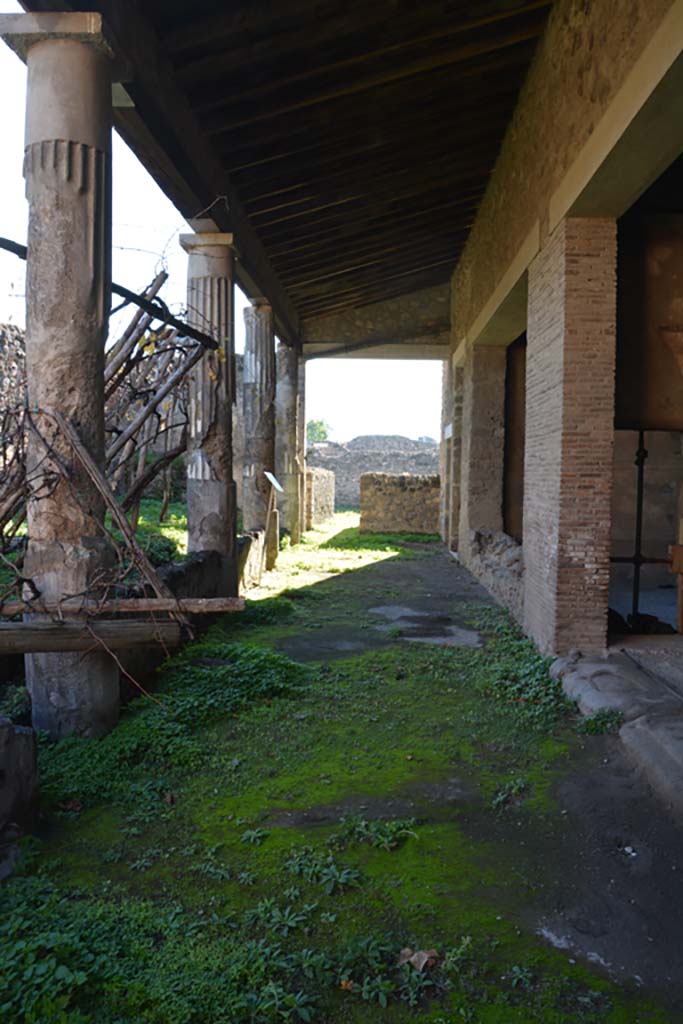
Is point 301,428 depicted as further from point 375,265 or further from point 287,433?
point 375,265

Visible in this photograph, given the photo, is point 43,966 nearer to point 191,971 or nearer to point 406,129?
point 191,971

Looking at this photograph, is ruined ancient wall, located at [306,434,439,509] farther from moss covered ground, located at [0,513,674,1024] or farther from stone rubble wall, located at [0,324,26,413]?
moss covered ground, located at [0,513,674,1024]

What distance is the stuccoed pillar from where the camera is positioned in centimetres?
1085

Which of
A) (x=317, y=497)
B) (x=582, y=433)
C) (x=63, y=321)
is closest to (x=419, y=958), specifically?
(x=63, y=321)

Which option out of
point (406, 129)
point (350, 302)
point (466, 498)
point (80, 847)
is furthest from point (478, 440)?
point (80, 847)

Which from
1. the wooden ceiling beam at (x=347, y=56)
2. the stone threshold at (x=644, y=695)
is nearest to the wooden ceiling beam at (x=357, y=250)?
the wooden ceiling beam at (x=347, y=56)

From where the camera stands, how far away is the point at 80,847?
3.04 m

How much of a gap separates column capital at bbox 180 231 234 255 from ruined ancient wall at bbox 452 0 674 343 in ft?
9.69

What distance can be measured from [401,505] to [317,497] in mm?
2867

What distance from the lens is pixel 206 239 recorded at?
729cm

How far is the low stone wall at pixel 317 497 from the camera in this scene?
18.1 meters

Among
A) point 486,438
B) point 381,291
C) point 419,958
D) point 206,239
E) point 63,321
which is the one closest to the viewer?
point 419,958

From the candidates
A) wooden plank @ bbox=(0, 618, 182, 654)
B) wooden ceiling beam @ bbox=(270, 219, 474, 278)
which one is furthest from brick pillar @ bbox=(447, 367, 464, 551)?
wooden plank @ bbox=(0, 618, 182, 654)

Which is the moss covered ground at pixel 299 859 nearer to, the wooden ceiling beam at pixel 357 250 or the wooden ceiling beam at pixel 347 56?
the wooden ceiling beam at pixel 347 56
